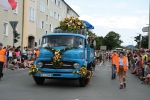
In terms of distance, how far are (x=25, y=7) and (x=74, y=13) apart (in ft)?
159

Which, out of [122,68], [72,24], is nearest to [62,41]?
[122,68]

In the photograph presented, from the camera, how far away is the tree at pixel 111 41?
154250 mm

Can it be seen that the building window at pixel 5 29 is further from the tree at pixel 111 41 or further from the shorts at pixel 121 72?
the tree at pixel 111 41

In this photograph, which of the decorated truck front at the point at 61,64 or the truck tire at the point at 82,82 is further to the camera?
the truck tire at the point at 82,82

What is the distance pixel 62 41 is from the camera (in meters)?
12.9

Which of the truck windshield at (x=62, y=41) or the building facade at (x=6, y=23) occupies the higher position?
the building facade at (x=6, y=23)

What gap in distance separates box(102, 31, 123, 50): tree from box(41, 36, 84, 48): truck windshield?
141369 millimetres

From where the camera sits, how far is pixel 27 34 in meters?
40.0

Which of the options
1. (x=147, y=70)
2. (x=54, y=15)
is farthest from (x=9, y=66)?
(x=54, y=15)

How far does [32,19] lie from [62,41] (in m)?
30.1

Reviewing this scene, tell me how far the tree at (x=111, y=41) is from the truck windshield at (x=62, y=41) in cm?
14137

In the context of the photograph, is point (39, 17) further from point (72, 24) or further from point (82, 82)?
point (82, 82)

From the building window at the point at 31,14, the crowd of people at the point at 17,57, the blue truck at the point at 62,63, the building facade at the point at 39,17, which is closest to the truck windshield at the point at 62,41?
the blue truck at the point at 62,63

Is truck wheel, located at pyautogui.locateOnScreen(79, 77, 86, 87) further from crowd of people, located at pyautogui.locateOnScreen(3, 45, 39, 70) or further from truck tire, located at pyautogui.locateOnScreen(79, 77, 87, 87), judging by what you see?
crowd of people, located at pyautogui.locateOnScreen(3, 45, 39, 70)
